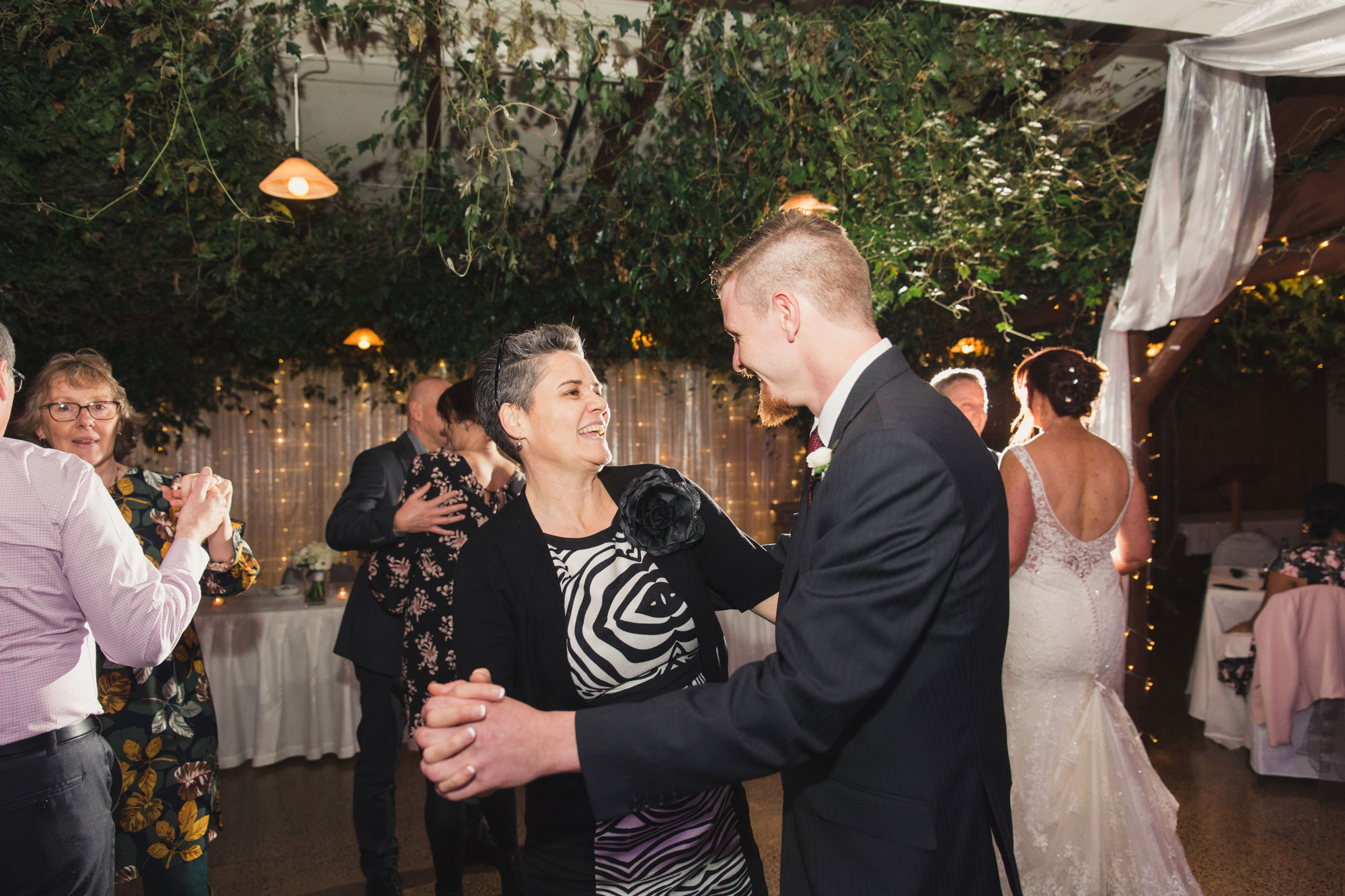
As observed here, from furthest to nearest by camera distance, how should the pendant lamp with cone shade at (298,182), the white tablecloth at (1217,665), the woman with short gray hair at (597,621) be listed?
the white tablecloth at (1217,665) → the pendant lamp with cone shade at (298,182) → the woman with short gray hair at (597,621)

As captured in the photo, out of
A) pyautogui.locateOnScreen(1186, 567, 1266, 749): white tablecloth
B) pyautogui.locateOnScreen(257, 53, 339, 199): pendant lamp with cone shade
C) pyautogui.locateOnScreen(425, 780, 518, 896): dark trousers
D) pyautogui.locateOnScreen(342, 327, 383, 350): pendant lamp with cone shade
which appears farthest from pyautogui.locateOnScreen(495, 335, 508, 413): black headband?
pyautogui.locateOnScreen(342, 327, 383, 350): pendant lamp with cone shade

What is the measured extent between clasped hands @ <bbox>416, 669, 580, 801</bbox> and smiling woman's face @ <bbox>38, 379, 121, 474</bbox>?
1.66 metres

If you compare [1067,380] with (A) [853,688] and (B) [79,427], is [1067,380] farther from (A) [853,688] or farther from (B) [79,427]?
(B) [79,427]

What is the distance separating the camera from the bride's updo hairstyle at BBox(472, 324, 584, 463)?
174 centimetres

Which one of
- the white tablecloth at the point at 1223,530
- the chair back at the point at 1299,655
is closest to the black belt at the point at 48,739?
the chair back at the point at 1299,655

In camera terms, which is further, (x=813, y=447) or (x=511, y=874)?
(x=511, y=874)

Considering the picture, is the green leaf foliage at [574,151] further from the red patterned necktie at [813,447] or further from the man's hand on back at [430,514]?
the red patterned necktie at [813,447]

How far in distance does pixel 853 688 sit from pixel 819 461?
43cm

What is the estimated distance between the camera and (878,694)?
1087 mm

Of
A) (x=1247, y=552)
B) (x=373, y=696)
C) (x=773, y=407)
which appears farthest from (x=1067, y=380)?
(x=1247, y=552)

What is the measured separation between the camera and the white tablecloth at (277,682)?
411 centimetres

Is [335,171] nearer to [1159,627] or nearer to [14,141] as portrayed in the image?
[14,141]

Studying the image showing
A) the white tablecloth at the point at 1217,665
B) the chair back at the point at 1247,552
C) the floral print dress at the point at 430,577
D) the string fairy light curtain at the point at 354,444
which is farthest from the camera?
the string fairy light curtain at the point at 354,444

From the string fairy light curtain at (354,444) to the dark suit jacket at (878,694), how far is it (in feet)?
24.0
